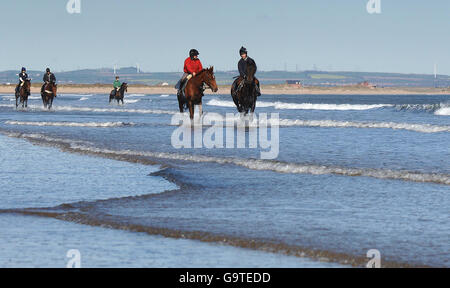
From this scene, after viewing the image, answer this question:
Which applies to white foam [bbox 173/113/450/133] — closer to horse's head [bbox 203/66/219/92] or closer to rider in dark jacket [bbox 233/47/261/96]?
rider in dark jacket [bbox 233/47/261/96]

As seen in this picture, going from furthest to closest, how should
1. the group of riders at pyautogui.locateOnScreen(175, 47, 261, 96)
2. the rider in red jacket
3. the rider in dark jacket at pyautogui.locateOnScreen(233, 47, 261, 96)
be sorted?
the rider in red jacket, the group of riders at pyautogui.locateOnScreen(175, 47, 261, 96), the rider in dark jacket at pyautogui.locateOnScreen(233, 47, 261, 96)

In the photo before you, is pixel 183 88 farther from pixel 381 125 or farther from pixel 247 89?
pixel 381 125

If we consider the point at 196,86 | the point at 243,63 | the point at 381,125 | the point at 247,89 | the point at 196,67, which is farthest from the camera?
the point at 381,125

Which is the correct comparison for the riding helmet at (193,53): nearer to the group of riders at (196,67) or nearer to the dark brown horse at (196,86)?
the group of riders at (196,67)

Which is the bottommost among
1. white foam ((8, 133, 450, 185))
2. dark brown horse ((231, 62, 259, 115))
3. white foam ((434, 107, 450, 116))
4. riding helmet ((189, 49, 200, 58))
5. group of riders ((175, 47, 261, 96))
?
white foam ((434, 107, 450, 116))

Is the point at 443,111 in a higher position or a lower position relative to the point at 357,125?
lower

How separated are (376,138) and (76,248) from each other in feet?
51.2

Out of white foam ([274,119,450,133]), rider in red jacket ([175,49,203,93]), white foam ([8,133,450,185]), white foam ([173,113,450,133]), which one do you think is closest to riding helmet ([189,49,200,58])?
rider in red jacket ([175,49,203,93])

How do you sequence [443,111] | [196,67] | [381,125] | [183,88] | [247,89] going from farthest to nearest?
[443,111] → [381,125] → [183,88] → [196,67] → [247,89]

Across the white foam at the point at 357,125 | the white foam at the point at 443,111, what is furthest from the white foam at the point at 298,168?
the white foam at the point at 443,111

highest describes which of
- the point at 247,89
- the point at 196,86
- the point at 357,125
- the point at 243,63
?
the point at 243,63

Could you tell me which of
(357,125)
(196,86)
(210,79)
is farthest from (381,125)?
(196,86)

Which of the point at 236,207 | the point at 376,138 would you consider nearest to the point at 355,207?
the point at 236,207

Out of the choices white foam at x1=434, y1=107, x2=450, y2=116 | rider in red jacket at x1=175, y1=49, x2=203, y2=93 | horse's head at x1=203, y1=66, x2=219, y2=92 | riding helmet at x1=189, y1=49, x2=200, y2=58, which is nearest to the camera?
horse's head at x1=203, y1=66, x2=219, y2=92
